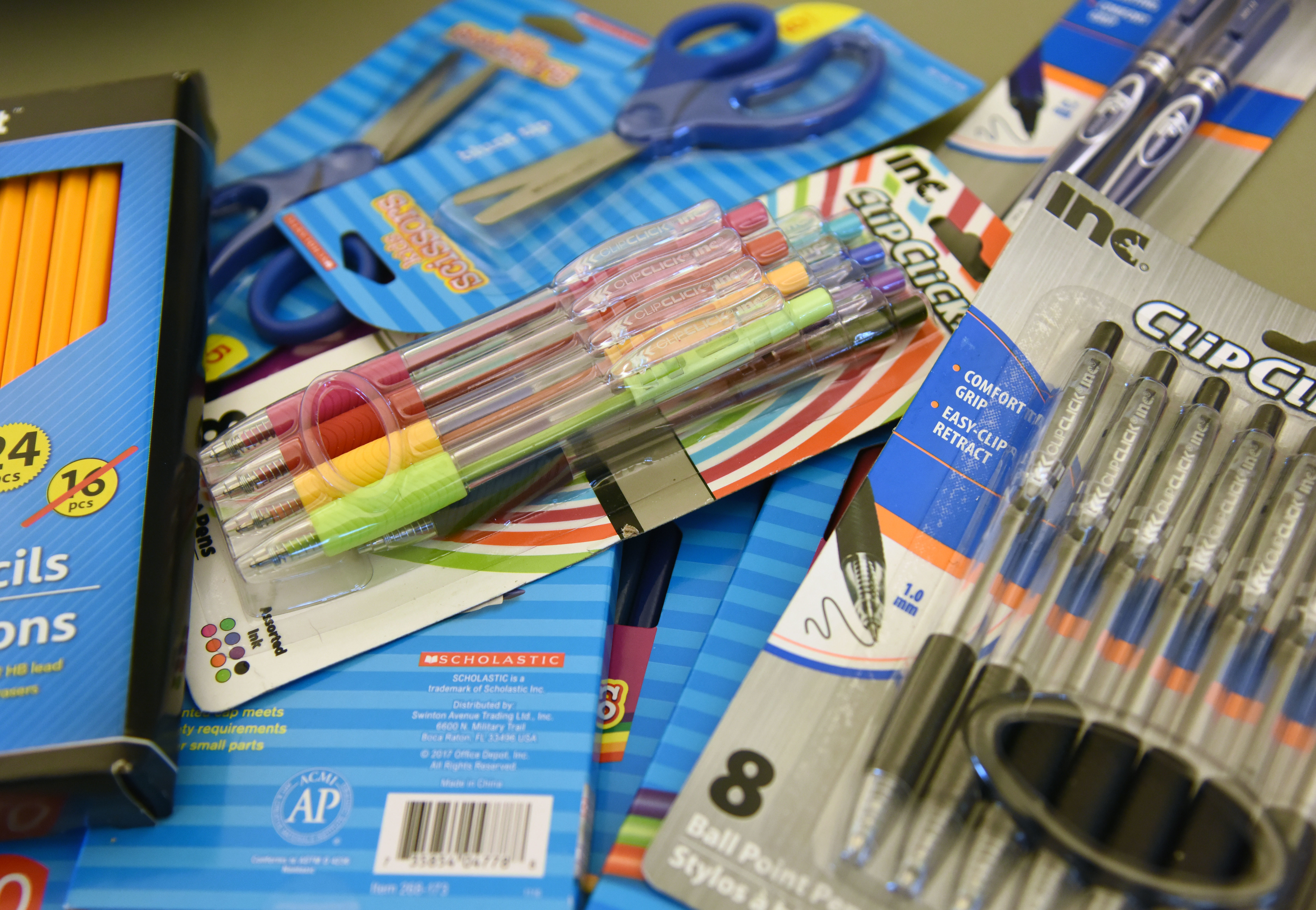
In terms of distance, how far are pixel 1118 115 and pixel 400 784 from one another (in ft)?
3.15

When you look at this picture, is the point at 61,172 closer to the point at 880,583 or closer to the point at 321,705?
the point at 321,705

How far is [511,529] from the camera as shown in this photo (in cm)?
82

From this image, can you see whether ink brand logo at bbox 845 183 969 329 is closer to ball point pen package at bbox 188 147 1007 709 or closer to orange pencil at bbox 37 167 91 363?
ball point pen package at bbox 188 147 1007 709

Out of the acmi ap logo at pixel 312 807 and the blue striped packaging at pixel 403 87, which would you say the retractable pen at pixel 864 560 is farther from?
the blue striped packaging at pixel 403 87

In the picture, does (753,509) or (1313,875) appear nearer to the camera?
(1313,875)

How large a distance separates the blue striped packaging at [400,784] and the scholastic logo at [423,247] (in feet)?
1.19

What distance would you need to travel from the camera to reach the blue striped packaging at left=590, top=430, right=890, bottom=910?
0.66 metres

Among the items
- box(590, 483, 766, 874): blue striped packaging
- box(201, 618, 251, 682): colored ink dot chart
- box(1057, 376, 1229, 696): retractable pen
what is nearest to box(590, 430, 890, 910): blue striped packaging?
box(590, 483, 766, 874): blue striped packaging

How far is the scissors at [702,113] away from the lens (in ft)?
3.47

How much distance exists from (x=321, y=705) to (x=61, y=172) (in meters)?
0.56

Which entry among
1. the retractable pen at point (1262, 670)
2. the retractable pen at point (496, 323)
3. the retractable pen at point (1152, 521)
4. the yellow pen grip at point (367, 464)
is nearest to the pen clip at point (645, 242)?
the retractable pen at point (496, 323)

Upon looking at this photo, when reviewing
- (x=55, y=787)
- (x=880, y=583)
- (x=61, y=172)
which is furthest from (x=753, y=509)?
(x=61, y=172)

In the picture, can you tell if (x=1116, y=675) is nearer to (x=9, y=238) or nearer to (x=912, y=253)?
(x=912, y=253)

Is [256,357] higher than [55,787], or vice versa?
[256,357]
